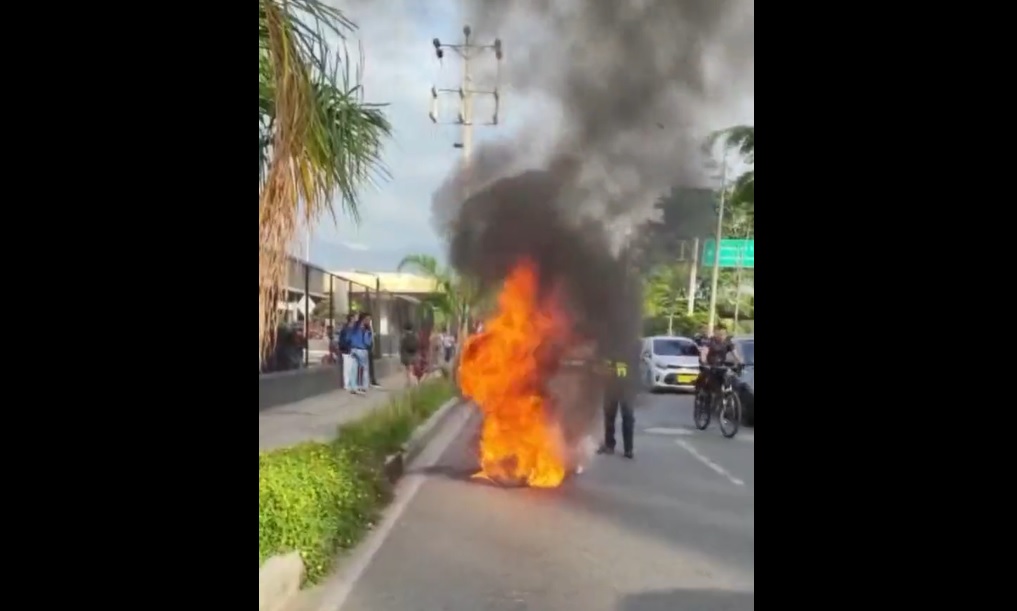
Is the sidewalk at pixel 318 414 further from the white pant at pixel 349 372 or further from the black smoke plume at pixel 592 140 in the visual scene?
the black smoke plume at pixel 592 140

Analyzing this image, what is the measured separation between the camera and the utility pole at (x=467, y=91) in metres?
2.32

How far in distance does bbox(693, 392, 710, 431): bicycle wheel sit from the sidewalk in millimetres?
862

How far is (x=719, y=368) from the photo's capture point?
7.97 feet

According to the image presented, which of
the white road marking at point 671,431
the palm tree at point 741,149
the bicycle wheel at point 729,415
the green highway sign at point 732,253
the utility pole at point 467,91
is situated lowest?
the white road marking at point 671,431

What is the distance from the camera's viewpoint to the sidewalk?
7.42 ft

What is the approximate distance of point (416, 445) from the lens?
2.42m

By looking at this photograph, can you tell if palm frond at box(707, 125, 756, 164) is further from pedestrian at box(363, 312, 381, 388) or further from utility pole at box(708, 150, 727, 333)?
pedestrian at box(363, 312, 381, 388)

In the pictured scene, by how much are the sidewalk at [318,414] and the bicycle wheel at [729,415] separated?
93cm

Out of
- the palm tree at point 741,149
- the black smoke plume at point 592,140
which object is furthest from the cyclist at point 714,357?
the palm tree at point 741,149

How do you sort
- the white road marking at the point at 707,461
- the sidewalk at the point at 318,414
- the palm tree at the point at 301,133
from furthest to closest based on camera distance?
the white road marking at the point at 707,461
the sidewalk at the point at 318,414
the palm tree at the point at 301,133
